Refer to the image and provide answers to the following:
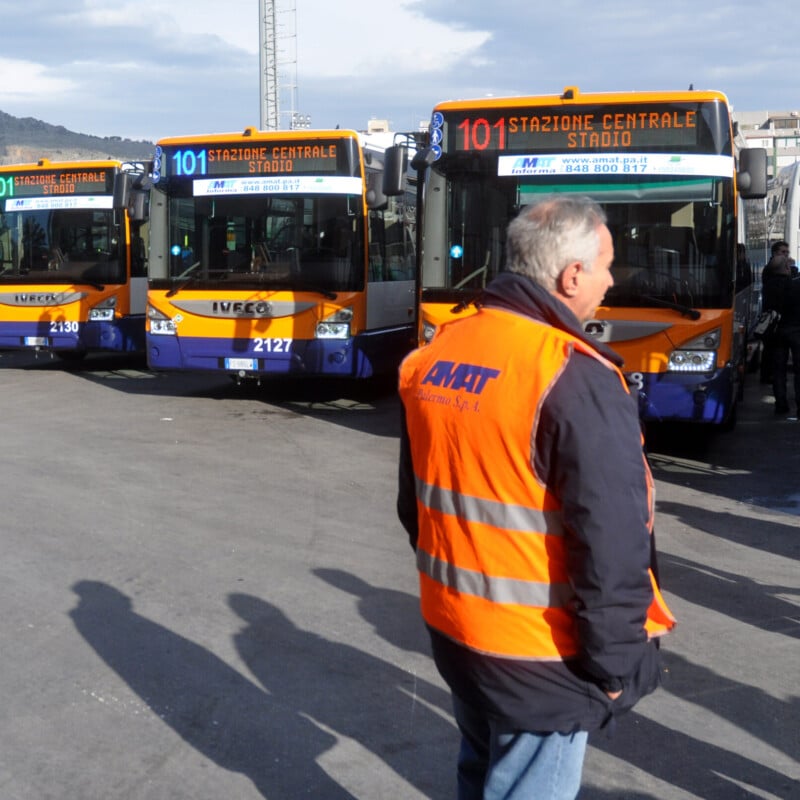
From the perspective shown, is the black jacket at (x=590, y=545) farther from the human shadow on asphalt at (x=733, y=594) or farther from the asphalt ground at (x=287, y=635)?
the human shadow on asphalt at (x=733, y=594)

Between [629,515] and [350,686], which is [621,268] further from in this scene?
[629,515]

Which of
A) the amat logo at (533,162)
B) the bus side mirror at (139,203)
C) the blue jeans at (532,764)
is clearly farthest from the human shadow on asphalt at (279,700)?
the bus side mirror at (139,203)

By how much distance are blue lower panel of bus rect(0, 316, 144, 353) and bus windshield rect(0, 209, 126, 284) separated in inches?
24.8

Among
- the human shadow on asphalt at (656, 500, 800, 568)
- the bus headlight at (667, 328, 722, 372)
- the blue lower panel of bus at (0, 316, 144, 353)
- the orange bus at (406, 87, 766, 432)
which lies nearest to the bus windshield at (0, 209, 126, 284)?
the blue lower panel of bus at (0, 316, 144, 353)

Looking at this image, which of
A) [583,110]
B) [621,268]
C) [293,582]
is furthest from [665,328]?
[293,582]

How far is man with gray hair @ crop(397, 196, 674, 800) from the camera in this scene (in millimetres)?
2453

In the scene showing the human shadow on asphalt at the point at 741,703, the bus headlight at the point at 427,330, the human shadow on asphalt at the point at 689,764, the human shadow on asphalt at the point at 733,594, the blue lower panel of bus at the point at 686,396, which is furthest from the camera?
the bus headlight at the point at 427,330

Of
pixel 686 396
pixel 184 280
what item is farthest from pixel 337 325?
pixel 686 396

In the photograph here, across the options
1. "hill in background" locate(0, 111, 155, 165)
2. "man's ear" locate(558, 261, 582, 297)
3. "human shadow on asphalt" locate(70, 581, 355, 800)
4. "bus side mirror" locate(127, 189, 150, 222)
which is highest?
"hill in background" locate(0, 111, 155, 165)

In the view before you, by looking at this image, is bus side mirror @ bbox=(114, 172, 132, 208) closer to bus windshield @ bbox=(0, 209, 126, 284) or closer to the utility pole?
bus windshield @ bbox=(0, 209, 126, 284)

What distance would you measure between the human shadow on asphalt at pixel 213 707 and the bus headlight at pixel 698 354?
5.64m

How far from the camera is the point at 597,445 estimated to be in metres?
2.44

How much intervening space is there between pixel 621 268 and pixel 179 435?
4.69 m

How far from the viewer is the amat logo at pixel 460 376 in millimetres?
2553
